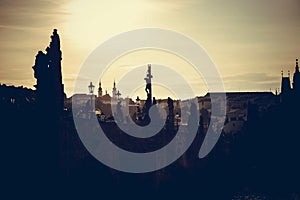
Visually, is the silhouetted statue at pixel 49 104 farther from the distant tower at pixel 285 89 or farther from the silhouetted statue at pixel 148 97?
the distant tower at pixel 285 89

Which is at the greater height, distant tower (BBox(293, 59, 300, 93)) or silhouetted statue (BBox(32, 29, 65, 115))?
distant tower (BBox(293, 59, 300, 93))

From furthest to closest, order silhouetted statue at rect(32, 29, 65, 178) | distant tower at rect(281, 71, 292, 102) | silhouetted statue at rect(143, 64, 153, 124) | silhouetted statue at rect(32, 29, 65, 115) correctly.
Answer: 1. distant tower at rect(281, 71, 292, 102)
2. silhouetted statue at rect(143, 64, 153, 124)
3. silhouetted statue at rect(32, 29, 65, 115)
4. silhouetted statue at rect(32, 29, 65, 178)

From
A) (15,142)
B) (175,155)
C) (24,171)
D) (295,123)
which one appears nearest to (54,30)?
(15,142)

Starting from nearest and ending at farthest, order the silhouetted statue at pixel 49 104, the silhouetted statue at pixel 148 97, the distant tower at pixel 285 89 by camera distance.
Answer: the silhouetted statue at pixel 49 104, the silhouetted statue at pixel 148 97, the distant tower at pixel 285 89

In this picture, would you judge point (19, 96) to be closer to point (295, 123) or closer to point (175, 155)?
point (175, 155)

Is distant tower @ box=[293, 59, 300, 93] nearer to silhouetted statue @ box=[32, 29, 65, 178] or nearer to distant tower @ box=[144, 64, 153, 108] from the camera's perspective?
distant tower @ box=[144, 64, 153, 108]

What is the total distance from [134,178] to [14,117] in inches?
718

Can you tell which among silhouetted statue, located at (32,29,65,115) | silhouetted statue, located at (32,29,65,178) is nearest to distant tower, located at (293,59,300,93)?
silhouetted statue, located at (32,29,65,115)

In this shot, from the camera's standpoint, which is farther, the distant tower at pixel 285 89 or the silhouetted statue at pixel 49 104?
the distant tower at pixel 285 89

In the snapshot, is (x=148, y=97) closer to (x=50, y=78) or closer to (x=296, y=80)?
(x=50, y=78)

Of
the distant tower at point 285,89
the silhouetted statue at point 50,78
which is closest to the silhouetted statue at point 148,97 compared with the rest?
the silhouetted statue at point 50,78

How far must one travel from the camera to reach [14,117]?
7638 cm

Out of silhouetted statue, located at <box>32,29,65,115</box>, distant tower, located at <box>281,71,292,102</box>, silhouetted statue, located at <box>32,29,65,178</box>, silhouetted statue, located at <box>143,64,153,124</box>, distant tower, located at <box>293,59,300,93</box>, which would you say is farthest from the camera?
distant tower, located at <box>293,59,300,93</box>

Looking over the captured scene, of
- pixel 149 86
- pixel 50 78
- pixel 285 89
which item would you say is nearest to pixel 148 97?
pixel 149 86
